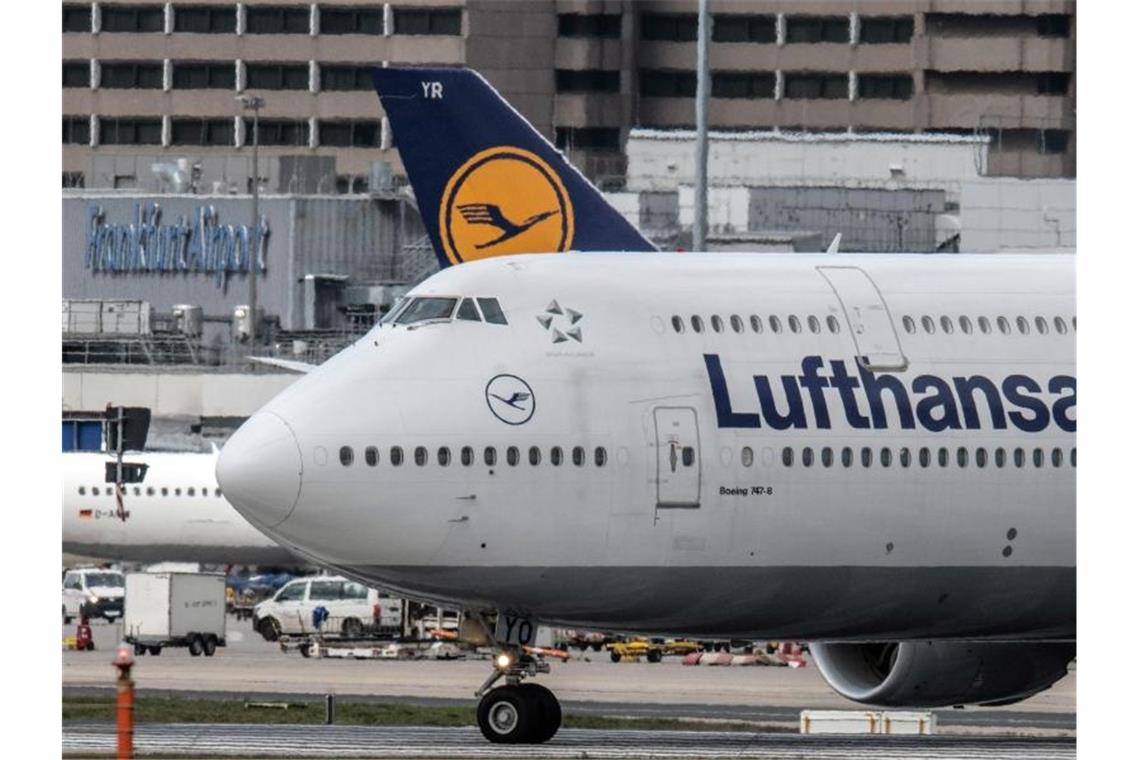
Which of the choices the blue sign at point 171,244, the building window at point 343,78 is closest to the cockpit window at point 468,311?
the blue sign at point 171,244

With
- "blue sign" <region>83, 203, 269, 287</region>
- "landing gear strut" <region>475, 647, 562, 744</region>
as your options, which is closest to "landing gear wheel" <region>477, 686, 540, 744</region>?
"landing gear strut" <region>475, 647, 562, 744</region>

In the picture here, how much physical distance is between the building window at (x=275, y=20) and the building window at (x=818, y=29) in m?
30.9

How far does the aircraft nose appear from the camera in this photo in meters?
28.1

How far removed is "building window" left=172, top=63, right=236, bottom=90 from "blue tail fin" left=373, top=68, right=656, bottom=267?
132 meters

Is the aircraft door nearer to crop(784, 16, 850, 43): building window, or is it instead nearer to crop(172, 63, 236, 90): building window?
crop(784, 16, 850, 43): building window

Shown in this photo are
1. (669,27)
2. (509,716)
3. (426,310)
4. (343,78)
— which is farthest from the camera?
(669,27)

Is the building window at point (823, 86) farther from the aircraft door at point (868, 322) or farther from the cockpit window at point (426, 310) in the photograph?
the cockpit window at point (426, 310)

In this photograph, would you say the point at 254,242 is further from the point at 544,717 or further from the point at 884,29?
the point at 544,717

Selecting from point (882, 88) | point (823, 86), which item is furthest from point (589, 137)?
point (882, 88)

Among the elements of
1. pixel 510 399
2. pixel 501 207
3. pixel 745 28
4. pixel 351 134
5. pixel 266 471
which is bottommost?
pixel 266 471

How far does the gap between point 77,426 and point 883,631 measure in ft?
183

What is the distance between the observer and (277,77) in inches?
6934

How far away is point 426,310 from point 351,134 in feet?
488

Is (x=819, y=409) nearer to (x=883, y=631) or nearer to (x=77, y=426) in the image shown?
(x=883, y=631)
